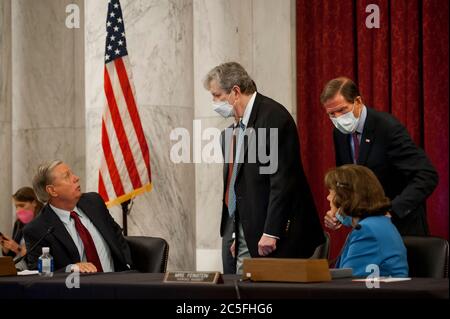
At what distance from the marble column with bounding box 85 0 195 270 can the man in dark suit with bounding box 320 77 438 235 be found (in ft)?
6.32

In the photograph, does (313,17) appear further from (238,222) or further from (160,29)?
(238,222)

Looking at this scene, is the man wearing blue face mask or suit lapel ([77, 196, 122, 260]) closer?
suit lapel ([77, 196, 122, 260])

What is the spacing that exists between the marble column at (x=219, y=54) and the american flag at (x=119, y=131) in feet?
4.73

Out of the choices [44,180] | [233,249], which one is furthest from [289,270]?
[44,180]

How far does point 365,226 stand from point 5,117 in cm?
543

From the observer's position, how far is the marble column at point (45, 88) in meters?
8.36

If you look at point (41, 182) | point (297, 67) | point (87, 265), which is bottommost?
point (87, 265)

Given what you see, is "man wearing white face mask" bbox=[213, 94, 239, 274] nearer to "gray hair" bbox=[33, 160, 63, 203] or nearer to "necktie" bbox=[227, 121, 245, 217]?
"necktie" bbox=[227, 121, 245, 217]

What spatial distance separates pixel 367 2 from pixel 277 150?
273cm

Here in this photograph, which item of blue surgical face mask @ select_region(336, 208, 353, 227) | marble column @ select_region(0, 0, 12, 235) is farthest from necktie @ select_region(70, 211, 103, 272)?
marble column @ select_region(0, 0, 12, 235)

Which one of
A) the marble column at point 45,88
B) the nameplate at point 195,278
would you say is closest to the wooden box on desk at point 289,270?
the nameplate at point 195,278

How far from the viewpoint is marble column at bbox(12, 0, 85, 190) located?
8359 mm

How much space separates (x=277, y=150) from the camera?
15.5 feet

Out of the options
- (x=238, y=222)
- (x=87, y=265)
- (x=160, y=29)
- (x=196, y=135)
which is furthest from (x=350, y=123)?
(x=196, y=135)
